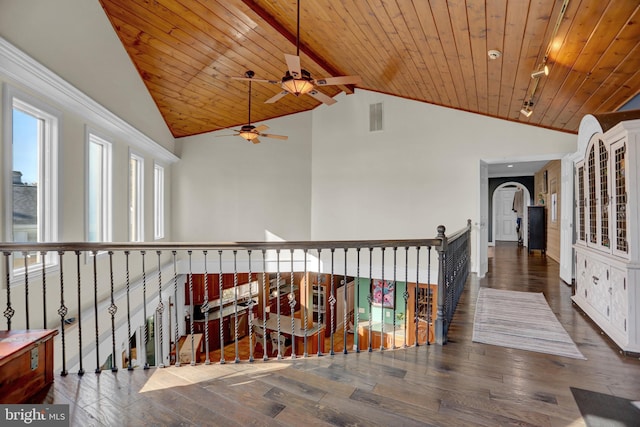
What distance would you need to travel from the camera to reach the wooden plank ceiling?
269 centimetres

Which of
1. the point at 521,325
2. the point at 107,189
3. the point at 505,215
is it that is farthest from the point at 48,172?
the point at 505,215

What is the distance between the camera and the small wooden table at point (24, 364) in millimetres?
1776

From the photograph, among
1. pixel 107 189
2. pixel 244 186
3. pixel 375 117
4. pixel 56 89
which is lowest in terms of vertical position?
pixel 107 189

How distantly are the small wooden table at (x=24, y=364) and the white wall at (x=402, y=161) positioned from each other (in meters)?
5.99

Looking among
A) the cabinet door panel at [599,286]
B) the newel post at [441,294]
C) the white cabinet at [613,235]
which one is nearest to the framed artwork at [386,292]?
the white cabinet at [613,235]

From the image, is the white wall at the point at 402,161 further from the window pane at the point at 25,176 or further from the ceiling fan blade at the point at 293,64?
the window pane at the point at 25,176

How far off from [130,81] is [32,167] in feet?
8.20

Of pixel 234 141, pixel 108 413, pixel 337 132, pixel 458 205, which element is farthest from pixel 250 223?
pixel 108 413

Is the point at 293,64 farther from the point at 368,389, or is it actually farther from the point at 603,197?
the point at 603,197

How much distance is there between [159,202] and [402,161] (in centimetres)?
574

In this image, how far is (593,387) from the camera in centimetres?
222

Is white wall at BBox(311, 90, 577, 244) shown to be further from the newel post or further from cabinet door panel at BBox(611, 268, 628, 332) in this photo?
the newel post

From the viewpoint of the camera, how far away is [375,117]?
7.21 metres

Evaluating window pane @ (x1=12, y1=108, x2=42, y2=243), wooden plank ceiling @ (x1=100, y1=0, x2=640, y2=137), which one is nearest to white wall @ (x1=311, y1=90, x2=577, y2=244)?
wooden plank ceiling @ (x1=100, y1=0, x2=640, y2=137)
